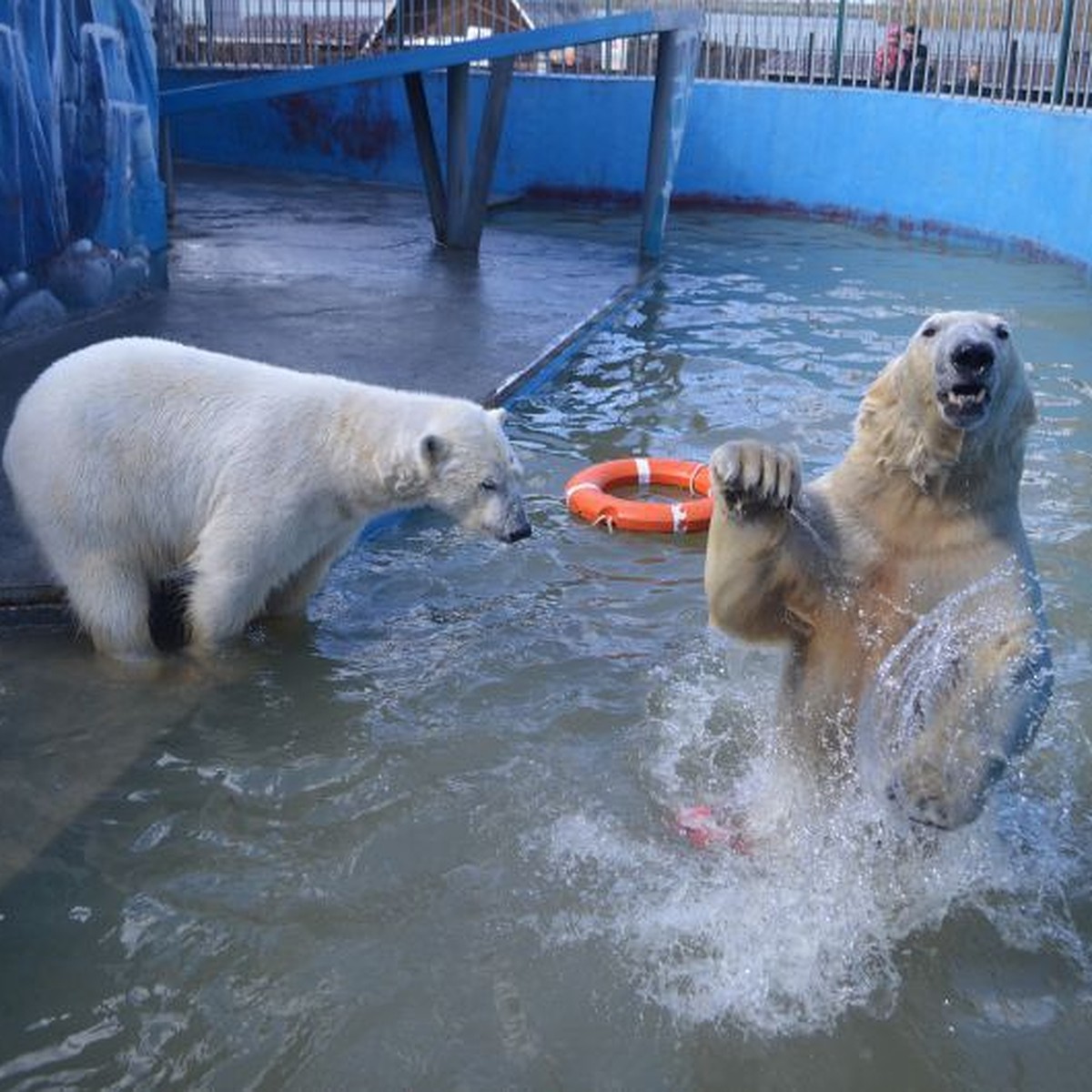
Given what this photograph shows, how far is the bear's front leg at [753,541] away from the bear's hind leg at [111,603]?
1.95m

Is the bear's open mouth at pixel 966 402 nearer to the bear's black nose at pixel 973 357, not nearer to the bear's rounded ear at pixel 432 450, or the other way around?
the bear's black nose at pixel 973 357

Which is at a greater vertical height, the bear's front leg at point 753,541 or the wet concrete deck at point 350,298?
the bear's front leg at point 753,541

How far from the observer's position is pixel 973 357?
2.57m

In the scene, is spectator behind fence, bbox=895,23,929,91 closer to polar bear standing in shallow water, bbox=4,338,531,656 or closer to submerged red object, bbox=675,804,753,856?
polar bear standing in shallow water, bbox=4,338,531,656

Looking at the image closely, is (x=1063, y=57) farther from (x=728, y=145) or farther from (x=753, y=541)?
(x=753, y=541)

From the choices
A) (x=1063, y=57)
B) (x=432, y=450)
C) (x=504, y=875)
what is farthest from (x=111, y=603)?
(x=1063, y=57)

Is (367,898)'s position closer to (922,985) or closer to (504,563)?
(922,985)

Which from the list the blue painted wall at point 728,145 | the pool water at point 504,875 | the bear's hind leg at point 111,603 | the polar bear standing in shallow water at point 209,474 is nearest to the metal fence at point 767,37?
the blue painted wall at point 728,145

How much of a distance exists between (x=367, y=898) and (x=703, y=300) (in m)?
7.81

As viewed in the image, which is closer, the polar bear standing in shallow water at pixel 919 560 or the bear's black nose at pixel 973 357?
the bear's black nose at pixel 973 357

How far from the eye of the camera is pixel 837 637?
9.84ft

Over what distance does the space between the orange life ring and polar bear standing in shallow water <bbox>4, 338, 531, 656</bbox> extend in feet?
4.17

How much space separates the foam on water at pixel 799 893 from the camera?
114 inches

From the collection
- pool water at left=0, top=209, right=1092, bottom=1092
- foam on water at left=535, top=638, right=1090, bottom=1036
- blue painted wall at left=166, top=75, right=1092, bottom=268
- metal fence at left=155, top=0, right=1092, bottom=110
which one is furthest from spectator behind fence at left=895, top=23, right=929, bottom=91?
foam on water at left=535, top=638, right=1090, bottom=1036
